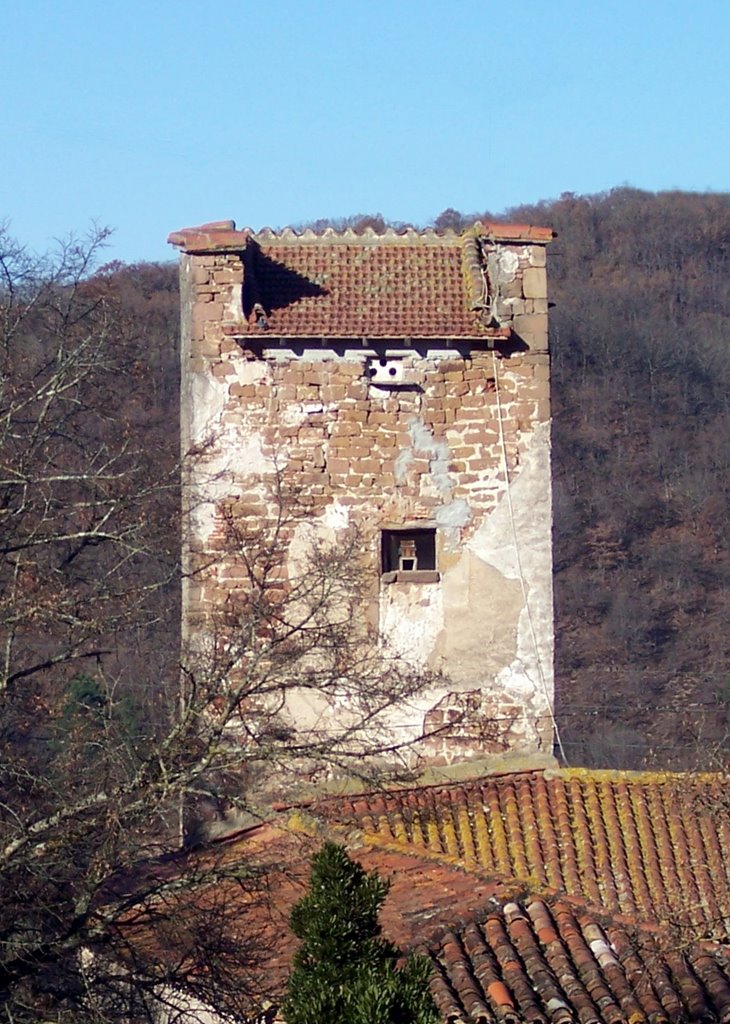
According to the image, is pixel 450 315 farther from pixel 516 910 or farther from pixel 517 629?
pixel 516 910

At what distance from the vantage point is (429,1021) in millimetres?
5449

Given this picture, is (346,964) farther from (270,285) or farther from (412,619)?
(270,285)

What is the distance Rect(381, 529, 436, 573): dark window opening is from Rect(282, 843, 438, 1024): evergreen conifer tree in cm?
586

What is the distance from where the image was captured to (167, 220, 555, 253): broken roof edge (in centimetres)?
1190

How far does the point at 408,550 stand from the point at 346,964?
6.35 meters

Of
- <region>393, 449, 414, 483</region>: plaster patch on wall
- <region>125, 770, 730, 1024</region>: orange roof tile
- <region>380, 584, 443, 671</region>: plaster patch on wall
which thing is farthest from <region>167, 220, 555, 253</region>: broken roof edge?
<region>125, 770, 730, 1024</region>: orange roof tile

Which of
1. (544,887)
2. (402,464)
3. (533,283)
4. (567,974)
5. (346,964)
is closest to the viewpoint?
(346,964)

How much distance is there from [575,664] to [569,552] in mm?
5760

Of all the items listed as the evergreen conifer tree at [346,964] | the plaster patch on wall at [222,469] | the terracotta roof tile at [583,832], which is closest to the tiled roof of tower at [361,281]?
the plaster patch on wall at [222,469]

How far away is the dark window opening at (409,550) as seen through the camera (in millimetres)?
11883

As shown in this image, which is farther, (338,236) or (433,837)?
(338,236)

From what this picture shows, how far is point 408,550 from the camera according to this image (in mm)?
11914

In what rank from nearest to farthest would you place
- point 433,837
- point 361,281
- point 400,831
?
1. point 433,837
2. point 400,831
3. point 361,281

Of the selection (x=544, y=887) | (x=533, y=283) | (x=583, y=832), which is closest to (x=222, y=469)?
(x=533, y=283)
